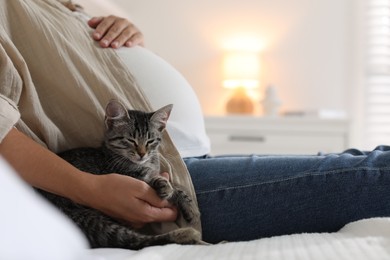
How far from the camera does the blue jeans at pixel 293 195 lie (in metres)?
0.93

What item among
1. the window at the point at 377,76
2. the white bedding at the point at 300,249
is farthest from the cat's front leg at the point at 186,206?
the window at the point at 377,76

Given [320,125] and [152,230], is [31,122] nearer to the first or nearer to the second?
[152,230]

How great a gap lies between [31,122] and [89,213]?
194 mm

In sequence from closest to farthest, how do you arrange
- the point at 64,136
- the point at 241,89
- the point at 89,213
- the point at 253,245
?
the point at 253,245
the point at 89,213
the point at 64,136
the point at 241,89

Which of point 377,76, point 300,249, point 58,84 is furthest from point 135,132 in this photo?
point 377,76

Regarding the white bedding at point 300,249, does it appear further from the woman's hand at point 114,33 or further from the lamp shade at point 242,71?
the lamp shade at point 242,71

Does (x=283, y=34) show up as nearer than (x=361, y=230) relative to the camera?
No

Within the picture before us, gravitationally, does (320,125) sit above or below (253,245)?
below

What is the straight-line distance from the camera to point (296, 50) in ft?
10.5

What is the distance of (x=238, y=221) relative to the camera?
0.98 metres

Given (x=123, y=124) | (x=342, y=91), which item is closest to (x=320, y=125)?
(x=342, y=91)

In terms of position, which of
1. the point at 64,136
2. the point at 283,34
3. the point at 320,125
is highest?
the point at 64,136

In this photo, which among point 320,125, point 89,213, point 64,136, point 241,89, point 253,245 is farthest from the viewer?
point 241,89

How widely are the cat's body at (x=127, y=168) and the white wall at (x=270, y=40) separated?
2.16m
